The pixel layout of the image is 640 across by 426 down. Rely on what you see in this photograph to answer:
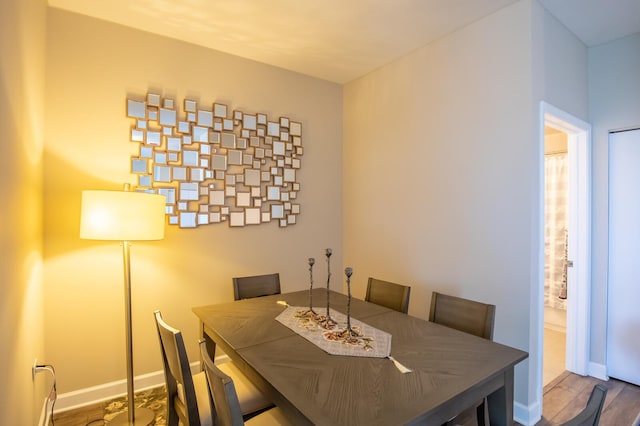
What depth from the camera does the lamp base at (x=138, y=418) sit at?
227 cm

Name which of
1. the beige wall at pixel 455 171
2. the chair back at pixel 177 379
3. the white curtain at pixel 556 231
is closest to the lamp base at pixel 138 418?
the chair back at pixel 177 379

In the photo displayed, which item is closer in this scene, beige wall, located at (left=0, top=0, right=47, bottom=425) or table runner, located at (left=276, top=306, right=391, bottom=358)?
beige wall, located at (left=0, top=0, right=47, bottom=425)

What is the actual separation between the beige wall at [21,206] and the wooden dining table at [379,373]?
34.7 inches

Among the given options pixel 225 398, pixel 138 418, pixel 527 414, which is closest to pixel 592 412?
pixel 225 398

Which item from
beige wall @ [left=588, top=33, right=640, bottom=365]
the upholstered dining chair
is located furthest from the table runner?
beige wall @ [left=588, top=33, right=640, bottom=365]

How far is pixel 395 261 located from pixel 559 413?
1.62 meters

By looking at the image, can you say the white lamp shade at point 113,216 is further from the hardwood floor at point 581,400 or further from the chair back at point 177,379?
the hardwood floor at point 581,400

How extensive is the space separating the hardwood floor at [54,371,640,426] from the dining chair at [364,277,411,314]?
0.84 meters

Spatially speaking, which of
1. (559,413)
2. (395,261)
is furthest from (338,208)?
(559,413)

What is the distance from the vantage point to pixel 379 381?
1369mm

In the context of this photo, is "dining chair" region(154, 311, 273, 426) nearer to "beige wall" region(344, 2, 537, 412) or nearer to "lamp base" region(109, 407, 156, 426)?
"lamp base" region(109, 407, 156, 426)

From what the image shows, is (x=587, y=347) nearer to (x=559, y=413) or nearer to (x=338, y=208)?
(x=559, y=413)

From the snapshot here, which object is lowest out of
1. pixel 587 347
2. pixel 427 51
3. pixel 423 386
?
pixel 587 347

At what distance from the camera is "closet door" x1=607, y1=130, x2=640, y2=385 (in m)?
2.79
